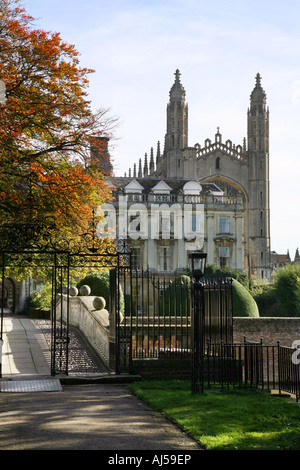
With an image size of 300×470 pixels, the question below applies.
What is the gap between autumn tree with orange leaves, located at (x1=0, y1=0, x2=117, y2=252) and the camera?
580 inches

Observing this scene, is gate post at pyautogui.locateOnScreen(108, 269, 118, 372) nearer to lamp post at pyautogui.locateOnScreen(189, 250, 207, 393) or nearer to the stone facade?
lamp post at pyautogui.locateOnScreen(189, 250, 207, 393)

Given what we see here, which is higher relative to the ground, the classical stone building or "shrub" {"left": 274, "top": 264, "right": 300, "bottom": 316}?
the classical stone building

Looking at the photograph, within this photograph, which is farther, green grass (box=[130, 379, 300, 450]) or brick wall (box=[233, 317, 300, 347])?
brick wall (box=[233, 317, 300, 347])

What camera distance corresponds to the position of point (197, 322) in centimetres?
1091

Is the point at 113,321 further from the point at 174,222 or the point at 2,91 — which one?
the point at 174,222

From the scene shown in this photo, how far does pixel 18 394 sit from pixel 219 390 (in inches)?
154

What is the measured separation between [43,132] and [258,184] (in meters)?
65.4

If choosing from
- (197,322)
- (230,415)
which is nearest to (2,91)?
(197,322)

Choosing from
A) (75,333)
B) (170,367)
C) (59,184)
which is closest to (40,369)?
(170,367)

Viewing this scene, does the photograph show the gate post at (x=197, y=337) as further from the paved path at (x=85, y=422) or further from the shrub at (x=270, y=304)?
the shrub at (x=270, y=304)

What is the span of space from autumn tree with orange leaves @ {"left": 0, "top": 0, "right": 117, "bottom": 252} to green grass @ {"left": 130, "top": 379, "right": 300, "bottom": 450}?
591 centimetres

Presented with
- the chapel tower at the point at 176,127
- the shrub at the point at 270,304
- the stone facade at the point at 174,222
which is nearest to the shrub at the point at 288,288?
the shrub at the point at 270,304

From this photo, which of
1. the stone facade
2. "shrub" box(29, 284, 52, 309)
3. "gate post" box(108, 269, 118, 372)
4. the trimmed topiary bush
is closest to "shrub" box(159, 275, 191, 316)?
"gate post" box(108, 269, 118, 372)

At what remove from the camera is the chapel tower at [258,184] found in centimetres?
7681
